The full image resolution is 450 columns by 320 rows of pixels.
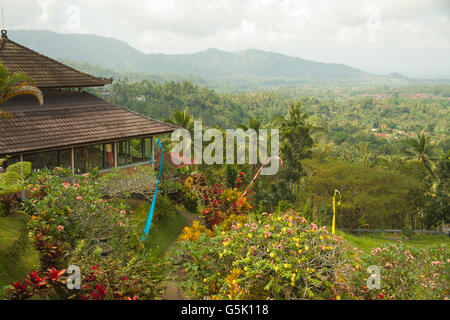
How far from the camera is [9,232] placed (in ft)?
29.8

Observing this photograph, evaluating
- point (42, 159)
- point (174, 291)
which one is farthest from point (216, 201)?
point (42, 159)

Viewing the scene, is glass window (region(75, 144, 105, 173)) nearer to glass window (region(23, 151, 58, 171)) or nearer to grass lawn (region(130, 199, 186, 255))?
glass window (region(23, 151, 58, 171))

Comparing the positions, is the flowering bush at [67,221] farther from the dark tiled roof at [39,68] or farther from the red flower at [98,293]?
the dark tiled roof at [39,68]

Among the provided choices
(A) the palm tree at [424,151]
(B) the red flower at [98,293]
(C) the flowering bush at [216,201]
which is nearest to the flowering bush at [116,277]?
(B) the red flower at [98,293]

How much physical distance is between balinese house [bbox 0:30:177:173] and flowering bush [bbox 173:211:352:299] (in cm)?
743

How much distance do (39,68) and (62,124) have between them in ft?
10.5

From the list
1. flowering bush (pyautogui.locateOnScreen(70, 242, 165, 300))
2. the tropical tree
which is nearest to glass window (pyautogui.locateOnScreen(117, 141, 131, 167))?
the tropical tree

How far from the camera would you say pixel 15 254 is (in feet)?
27.8

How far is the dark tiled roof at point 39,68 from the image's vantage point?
1542 cm

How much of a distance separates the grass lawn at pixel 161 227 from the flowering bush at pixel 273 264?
3625mm

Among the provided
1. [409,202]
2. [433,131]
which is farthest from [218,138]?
[433,131]

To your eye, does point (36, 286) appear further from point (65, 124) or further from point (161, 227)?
point (65, 124)
